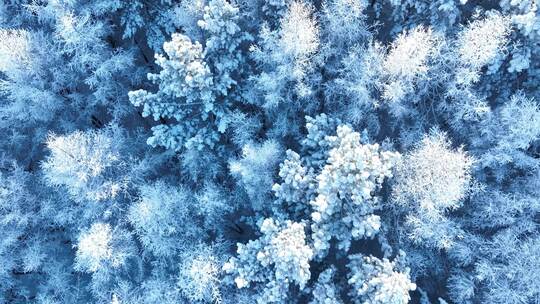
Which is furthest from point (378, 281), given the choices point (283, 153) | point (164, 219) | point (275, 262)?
point (164, 219)

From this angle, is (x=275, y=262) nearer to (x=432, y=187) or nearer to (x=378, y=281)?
(x=378, y=281)

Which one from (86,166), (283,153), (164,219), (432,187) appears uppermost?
(432,187)

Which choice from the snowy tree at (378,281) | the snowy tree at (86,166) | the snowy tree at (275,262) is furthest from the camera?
the snowy tree at (86,166)

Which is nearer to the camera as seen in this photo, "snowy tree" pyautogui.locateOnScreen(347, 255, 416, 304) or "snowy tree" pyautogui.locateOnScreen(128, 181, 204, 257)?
"snowy tree" pyautogui.locateOnScreen(347, 255, 416, 304)

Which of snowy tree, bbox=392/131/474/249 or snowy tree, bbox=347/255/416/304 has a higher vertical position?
snowy tree, bbox=392/131/474/249

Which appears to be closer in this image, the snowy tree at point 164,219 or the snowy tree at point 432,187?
the snowy tree at point 432,187

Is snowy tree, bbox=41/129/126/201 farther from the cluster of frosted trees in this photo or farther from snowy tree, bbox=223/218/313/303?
snowy tree, bbox=223/218/313/303

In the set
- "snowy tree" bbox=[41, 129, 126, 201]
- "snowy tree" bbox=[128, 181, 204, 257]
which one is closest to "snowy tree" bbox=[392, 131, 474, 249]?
"snowy tree" bbox=[128, 181, 204, 257]

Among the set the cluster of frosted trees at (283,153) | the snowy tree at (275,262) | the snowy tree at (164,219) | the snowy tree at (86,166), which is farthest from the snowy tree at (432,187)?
the snowy tree at (86,166)

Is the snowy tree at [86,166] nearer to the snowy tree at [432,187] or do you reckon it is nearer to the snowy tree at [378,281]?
the snowy tree at [378,281]
